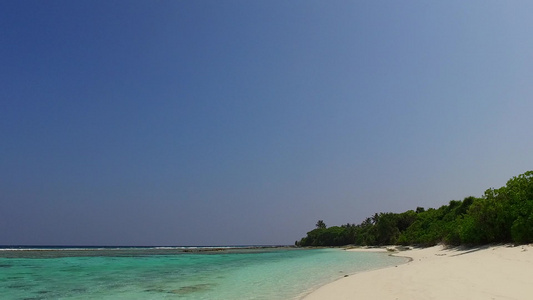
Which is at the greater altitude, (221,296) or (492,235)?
(492,235)

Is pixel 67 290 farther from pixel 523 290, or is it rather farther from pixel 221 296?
pixel 523 290

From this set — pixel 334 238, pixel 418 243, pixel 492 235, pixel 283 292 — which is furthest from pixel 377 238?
pixel 283 292

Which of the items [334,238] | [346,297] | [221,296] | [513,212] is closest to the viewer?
[346,297]

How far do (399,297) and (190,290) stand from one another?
8658 millimetres

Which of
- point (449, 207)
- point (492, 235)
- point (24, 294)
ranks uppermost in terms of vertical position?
point (449, 207)

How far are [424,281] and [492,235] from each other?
20487 millimetres

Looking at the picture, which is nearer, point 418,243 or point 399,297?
point 399,297

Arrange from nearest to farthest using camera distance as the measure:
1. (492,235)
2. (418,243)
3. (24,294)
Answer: (24,294) < (492,235) < (418,243)

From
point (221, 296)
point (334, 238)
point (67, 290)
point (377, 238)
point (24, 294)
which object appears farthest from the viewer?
point (334, 238)

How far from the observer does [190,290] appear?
13836 millimetres

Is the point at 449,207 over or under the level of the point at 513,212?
over

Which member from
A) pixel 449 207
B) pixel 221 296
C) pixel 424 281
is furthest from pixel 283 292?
pixel 449 207

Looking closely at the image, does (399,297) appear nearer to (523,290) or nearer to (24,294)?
(523,290)

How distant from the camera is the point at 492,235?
26.8 m
